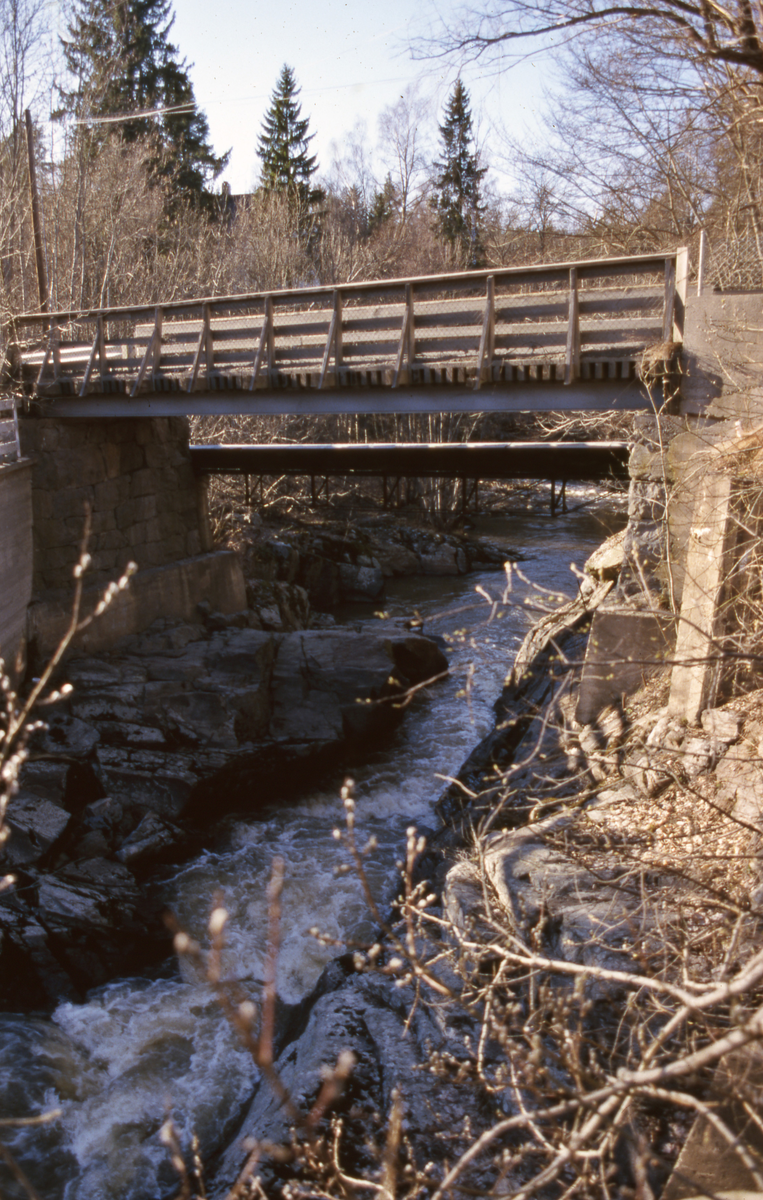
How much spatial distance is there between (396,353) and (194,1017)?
25.7ft

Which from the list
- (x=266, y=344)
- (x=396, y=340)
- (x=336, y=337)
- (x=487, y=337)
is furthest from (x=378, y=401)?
(x=266, y=344)

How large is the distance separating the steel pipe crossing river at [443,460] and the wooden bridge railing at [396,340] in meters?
1.71

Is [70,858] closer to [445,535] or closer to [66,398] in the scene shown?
[66,398]

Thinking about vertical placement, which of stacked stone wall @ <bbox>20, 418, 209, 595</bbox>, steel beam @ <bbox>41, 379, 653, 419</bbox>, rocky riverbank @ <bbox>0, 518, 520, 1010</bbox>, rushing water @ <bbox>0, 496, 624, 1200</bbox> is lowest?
rushing water @ <bbox>0, 496, 624, 1200</bbox>

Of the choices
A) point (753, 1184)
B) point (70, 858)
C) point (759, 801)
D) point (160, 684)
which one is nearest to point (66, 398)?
point (160, 684)

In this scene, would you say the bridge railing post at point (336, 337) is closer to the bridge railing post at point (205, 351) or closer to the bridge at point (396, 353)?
the bridge at point (396, 353)

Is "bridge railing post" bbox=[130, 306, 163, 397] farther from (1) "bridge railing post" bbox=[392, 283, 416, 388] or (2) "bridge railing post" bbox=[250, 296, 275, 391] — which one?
(1) "bridge railing post" bbox=[392, 283, 416, 388]

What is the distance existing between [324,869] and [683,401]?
6572 millimetres

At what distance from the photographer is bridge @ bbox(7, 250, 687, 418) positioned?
9.38 m

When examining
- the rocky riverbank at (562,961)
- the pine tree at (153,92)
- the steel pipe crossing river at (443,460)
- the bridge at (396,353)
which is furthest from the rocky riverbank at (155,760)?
the pine tree at (153,92)

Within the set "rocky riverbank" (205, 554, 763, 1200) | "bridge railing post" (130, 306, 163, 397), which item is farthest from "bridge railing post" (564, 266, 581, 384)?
"bridge railing post" (130, 306, 163, 397)

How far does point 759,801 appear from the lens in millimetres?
5867

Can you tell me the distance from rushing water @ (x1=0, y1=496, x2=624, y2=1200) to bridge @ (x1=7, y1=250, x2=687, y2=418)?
8.69ft

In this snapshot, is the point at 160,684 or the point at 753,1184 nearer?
the point at 753,1184
